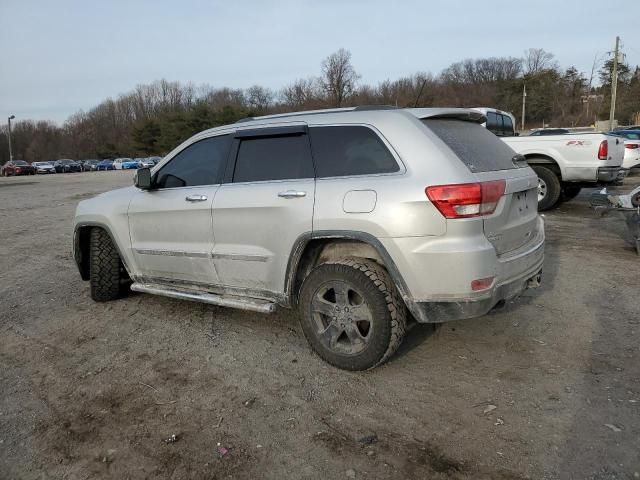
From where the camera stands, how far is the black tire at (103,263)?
5305 millimetres

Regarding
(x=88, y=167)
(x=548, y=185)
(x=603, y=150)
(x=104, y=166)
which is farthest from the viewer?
(x=104, y=166)

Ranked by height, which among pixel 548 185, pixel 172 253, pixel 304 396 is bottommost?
pixel 304 396

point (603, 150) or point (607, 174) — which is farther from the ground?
point (603, 150)

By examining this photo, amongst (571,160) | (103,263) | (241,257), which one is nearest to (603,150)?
(571,160)

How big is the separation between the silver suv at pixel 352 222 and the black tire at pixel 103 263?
0.84m

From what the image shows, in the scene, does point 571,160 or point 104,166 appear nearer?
point 571,160

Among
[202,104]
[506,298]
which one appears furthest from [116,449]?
[202,104]

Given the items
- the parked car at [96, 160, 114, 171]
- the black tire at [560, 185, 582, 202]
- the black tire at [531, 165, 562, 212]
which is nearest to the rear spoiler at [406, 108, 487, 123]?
the black tire at [531, 165, 562, 212]

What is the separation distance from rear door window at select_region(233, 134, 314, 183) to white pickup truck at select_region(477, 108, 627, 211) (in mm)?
6617

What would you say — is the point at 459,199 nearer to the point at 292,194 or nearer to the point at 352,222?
the point at 352,222

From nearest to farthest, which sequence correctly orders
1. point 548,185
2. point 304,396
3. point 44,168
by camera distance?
point 304,396 → point 548,185 → point 44,168

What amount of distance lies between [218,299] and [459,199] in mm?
2186

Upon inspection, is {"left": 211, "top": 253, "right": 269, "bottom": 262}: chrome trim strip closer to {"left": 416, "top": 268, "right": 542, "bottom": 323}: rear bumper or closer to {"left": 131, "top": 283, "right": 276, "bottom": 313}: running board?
{"left": 131, "top": 283, "right": 276, "bottom": 313}: running board

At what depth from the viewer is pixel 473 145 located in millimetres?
3713
